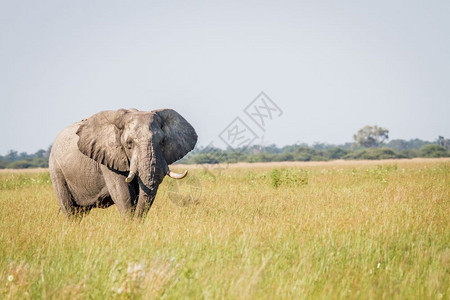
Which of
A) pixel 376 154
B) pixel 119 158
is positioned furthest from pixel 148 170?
pixel 376 154

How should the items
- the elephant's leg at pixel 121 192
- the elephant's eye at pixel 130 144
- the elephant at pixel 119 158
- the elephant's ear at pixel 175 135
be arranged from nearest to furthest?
the elephant at pixel 119 158 < the elephant's eye at pixel 130 144 < the elephant's leg at pixel 121 192 < the elephant's ear at pixel 175 135

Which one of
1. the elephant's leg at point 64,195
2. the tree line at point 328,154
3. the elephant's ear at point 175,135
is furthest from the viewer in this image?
the tree line at point 328,154

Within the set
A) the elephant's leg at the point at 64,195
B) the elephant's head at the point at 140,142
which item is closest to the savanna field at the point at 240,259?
the elephant's head at the point at 140,142

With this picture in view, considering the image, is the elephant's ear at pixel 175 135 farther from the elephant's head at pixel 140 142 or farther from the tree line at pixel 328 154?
the tree line at pixel 328 154

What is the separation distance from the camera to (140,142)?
22.5 feet

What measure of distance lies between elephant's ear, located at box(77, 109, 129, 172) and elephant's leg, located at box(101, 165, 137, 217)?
0.21 metres

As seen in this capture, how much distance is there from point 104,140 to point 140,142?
3.19 feet

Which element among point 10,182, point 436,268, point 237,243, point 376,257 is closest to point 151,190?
point 237,243

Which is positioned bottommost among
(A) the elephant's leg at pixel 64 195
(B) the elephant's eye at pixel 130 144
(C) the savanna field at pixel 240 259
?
(C) the savanna field at pixel 240 259

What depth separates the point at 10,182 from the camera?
65.6 feet

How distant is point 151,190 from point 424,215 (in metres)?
4.95

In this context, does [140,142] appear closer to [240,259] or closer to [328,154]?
[240,259]

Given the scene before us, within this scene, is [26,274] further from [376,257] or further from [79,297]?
[376,257]

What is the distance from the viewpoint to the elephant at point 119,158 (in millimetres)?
6887
